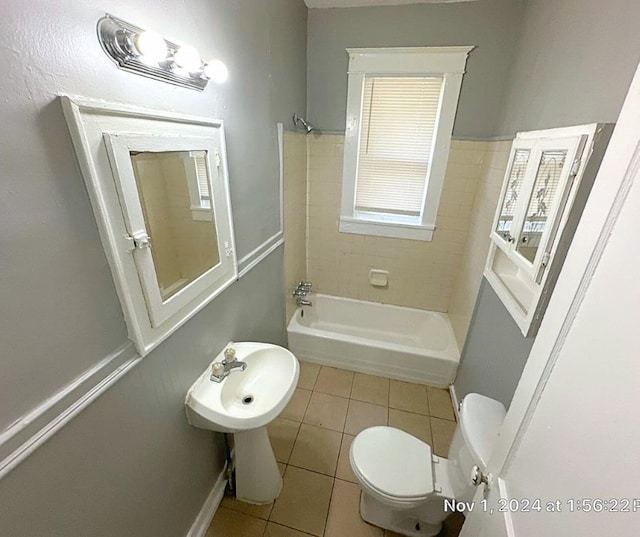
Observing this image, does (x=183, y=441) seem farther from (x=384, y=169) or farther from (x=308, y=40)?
(x=308, y=40)

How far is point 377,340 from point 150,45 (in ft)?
7.34

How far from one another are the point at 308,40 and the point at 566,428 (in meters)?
2.51

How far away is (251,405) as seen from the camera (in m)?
1.30

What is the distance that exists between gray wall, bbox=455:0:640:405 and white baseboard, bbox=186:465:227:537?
4.76 feet

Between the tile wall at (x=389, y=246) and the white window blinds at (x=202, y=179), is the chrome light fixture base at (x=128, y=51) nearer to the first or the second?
the white window blinds at (x=202, y=179)

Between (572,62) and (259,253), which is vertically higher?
(572,62)

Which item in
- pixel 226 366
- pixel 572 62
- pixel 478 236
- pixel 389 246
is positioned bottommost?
pixel 226 366

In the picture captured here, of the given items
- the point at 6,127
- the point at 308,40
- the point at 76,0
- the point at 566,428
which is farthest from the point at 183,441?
the point at 308,40

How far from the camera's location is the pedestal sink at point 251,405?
3.72 feet

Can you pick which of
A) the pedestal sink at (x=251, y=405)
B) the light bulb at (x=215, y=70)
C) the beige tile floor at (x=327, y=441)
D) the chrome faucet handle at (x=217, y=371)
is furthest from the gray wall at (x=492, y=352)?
the light bulb at (x=215, y=70)

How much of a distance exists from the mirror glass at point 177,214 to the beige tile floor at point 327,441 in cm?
123

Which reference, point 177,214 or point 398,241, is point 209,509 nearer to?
point 177,214

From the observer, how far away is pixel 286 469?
5.47 ft

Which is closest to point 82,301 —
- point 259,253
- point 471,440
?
point 259,253
